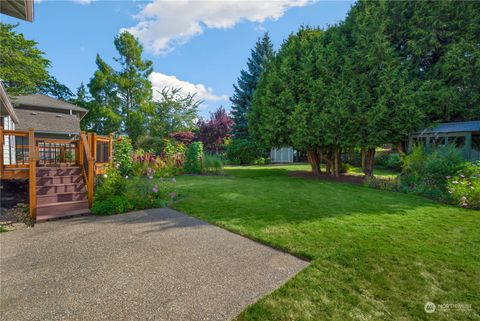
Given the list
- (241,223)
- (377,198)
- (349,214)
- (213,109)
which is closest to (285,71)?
(377,198)

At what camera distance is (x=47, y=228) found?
14.6 feet

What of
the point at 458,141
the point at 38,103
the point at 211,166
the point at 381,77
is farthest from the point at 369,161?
the point at 38,103

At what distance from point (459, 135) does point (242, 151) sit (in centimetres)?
1420

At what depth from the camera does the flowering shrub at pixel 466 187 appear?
5722 mm

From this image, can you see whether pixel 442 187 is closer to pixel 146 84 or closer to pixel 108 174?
pixel 108 174

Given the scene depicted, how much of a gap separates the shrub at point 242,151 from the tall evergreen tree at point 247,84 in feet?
3.28

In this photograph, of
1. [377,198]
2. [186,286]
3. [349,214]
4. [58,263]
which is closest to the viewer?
[186,286]

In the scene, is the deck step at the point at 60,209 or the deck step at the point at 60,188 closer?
the deck step at the point at 60,209

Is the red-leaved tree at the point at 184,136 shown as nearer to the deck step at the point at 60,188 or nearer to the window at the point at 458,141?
the deck step at the point at 60,188

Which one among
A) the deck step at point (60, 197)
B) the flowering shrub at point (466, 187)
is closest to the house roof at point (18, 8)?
the deck step at point (60, 197)

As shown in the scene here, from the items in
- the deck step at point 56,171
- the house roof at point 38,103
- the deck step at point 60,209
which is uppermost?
the house roof at point 38,103

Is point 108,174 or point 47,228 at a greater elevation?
point 108,174

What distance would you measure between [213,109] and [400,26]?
19.0 m

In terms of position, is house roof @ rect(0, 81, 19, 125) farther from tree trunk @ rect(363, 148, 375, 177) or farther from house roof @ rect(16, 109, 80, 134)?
tree trunk @ rect(363, 148, 375, 177)
